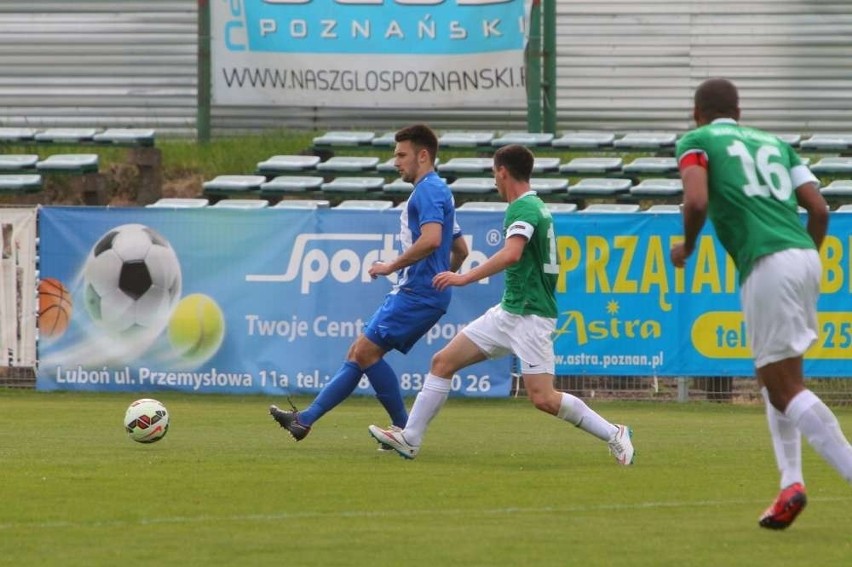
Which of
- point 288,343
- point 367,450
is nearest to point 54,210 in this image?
point 288,343

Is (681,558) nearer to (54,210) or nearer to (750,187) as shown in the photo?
(750,187)

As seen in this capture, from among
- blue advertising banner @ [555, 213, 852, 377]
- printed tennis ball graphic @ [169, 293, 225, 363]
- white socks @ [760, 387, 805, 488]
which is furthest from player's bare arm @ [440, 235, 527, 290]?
printed tennis ball graphic @ [169, 293, 225, 363]

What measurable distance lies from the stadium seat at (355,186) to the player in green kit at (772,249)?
44.8ft

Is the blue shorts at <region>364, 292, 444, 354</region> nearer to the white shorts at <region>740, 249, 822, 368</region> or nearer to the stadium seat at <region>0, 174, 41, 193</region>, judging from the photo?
the white shorts at <region>740, 249, 822, 368</region>

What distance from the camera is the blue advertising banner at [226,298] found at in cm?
1780

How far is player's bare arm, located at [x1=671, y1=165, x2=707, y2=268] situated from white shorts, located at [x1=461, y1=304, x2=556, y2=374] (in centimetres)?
301

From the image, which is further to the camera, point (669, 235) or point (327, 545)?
point (669, 235)

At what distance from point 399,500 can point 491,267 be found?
1.95 m

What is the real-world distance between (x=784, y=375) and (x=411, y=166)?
4433 millimetres

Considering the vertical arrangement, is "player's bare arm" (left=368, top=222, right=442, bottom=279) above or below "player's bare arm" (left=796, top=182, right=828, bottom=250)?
below

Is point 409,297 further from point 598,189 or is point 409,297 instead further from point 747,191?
point 598,189

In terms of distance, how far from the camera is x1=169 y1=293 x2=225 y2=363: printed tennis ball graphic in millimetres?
17953

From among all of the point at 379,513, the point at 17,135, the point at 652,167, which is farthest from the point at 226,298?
the point at 379,513

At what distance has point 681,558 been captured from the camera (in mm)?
6809
